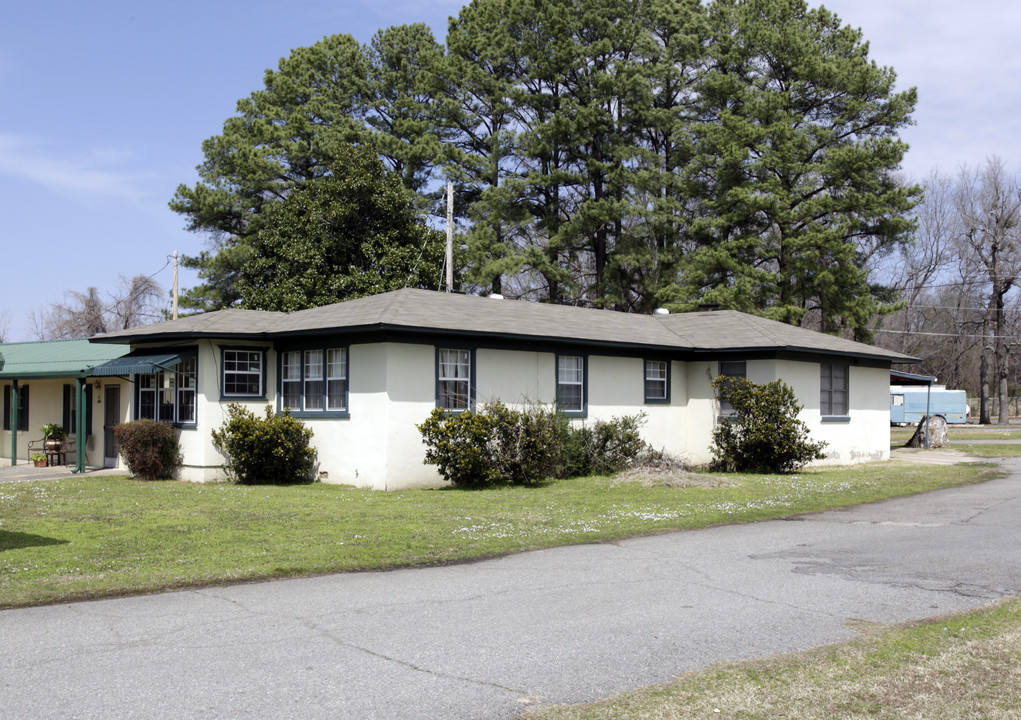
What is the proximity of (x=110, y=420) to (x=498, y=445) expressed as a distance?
11.7 m

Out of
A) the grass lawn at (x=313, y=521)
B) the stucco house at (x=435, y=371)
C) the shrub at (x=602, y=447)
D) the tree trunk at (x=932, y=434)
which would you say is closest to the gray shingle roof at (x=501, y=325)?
the stucco house at (x=435, y=371)

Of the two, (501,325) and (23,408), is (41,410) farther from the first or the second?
(501,325)

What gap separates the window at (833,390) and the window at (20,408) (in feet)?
77.0

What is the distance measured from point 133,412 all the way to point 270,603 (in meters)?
15.4

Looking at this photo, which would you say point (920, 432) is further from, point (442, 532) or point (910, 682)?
point (910, 682)

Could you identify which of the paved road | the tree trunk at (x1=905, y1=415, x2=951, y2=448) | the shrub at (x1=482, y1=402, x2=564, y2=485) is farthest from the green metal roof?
the tree trunk at (x1=905, y1=415, x2=951, y2=448)

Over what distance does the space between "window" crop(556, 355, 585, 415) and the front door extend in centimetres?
1159

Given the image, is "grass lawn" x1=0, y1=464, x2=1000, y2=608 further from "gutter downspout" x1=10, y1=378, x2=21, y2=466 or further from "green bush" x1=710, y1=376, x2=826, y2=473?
"gutter downspout" x1=10, y1=378, x2=21, y2=466

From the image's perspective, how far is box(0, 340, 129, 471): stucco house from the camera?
23.5m

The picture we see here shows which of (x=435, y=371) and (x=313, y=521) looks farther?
(x=435, y=371)

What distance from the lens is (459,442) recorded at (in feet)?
58.3

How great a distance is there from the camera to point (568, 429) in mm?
20062

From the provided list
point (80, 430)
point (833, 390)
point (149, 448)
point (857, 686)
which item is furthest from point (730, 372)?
point (857, 686)

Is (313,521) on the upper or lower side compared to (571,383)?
lower
